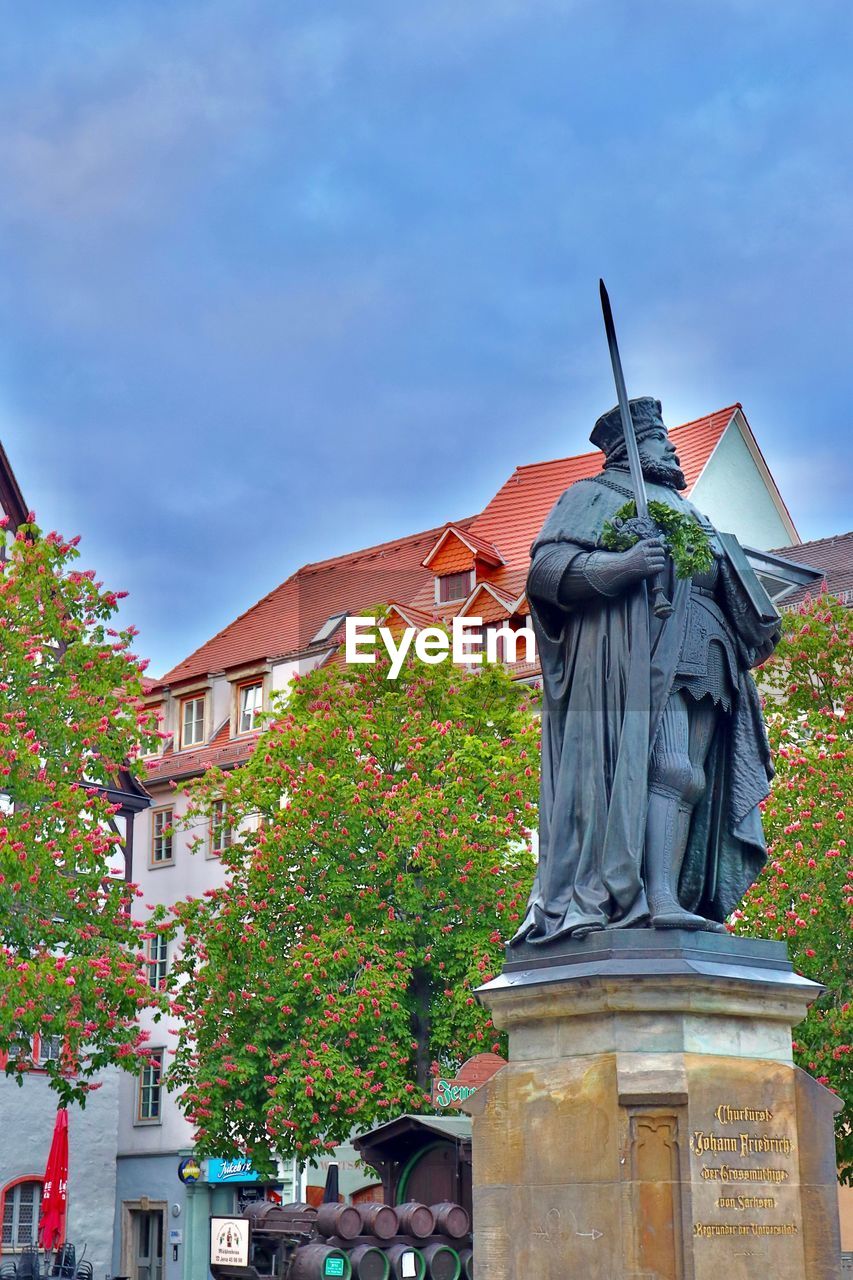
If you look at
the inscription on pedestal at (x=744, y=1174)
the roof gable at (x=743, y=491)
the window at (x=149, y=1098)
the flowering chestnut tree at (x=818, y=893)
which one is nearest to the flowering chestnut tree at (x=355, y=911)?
the flowering chestnut tree at (x=818, y=893)

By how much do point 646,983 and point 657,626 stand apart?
1.82 m

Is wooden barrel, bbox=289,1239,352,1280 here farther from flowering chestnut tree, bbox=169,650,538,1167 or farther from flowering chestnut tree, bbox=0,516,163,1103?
flowering chestnut tree, bbox=169,650,538,1167

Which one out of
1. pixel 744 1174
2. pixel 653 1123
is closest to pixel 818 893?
pixel 744 1174

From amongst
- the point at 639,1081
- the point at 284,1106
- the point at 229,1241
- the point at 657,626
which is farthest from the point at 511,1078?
the point at 284,1106

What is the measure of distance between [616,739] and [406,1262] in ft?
38.3

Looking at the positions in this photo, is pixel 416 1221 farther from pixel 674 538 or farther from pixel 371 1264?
pixel 674 538

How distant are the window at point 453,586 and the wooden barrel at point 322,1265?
2319cm

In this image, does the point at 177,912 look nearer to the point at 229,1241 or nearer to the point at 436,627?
the point at 436,627

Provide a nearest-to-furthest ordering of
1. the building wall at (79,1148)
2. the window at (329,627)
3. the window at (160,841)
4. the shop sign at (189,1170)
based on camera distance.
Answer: the building wall at (79,1148)
the shop sign at (189,1170)
the window at (329,627)
the window at (160,841)

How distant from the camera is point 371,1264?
1866cm

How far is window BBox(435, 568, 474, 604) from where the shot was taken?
134 feet

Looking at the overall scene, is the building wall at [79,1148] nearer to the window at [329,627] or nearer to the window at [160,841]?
the window at [160,841]

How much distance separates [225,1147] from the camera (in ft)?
89.9

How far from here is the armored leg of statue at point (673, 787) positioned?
831 cm
